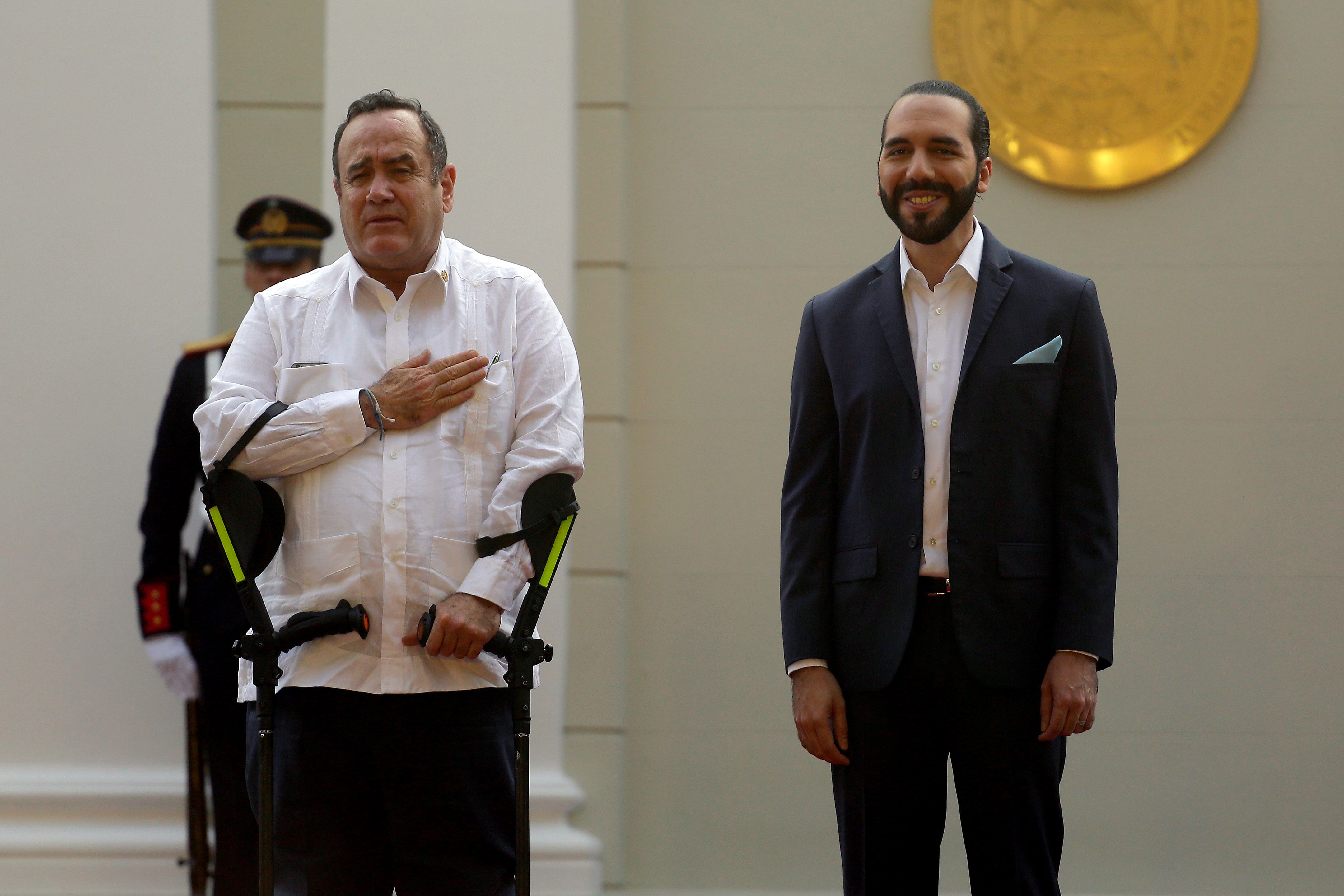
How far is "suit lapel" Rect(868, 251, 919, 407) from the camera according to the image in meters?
2.12

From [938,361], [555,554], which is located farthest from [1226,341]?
[555,554]

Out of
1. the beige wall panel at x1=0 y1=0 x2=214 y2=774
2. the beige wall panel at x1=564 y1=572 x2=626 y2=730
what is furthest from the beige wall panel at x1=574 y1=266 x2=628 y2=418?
the beige wall panel at x1=0 y1=0 x2=214 y2=774

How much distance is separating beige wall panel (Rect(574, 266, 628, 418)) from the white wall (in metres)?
1.03

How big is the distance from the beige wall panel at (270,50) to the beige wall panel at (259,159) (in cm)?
4

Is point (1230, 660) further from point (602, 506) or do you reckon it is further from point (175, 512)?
point (175, 512)

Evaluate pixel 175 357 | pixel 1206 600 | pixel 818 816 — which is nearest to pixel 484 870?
pixel 818 816

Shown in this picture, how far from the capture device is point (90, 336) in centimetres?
356

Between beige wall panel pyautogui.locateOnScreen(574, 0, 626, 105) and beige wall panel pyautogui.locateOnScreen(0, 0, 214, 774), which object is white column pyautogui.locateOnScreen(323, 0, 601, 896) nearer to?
beige wall panel pyautogui.locateOnScreen(574, 0, 626, 105)

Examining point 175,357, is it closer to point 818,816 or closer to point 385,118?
point 385,118

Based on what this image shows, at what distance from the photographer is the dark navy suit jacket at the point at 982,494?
202cm

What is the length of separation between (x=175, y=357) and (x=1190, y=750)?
298 centimetres

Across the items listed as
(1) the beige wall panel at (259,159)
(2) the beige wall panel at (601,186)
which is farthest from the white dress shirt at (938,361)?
(1) the beige wall panel at (259,159)

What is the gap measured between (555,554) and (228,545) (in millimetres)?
519

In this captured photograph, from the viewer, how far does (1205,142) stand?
3586 mm
